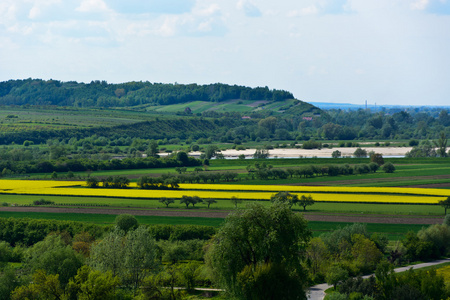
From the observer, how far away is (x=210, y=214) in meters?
59.7

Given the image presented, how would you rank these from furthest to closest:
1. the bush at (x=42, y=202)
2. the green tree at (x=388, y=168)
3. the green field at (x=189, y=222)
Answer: the green tree at (x=388, y=168) < the bush at (x=42, y=202) < the green field at (x=189, y=222)

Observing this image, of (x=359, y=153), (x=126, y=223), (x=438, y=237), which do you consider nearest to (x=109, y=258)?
(x=126, y=223)

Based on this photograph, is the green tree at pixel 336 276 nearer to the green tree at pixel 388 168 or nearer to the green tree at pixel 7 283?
the green tree at pixel 7 283

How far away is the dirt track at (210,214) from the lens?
55.6m

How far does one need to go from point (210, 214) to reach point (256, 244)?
26.1 metres

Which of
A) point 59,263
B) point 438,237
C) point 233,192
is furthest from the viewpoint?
point 233,192

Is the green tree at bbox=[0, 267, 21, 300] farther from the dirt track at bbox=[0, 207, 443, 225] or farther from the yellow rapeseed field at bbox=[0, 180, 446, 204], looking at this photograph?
the yellow rapeseed field at bbox=[0, 180, 446, 204]

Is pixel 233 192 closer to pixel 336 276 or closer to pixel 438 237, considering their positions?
pixel 438 237

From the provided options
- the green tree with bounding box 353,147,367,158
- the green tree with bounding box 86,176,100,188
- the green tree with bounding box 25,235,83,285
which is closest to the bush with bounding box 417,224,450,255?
the green tree with bounding box 25,235,83,285

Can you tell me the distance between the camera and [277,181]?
84.7 meters

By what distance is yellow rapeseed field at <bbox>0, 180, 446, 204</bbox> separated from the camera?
6688 cm

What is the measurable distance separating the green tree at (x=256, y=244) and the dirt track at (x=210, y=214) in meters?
22.3

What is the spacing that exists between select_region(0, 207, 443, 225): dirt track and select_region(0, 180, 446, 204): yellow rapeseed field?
7.42m

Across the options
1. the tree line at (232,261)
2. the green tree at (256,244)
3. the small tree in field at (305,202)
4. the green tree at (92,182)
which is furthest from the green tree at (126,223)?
the green tree at (92,182)
